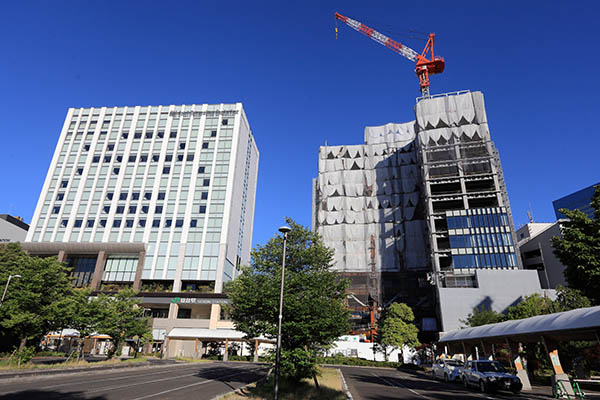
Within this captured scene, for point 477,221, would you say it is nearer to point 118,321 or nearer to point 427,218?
point 427,218

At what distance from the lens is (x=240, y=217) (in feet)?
245

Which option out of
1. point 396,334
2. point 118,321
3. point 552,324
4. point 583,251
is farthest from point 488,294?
point 118,321

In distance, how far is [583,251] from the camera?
67.1ft

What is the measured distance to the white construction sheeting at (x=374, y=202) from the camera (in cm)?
8250

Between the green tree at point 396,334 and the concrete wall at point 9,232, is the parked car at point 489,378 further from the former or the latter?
the concrete wall at point 9,232

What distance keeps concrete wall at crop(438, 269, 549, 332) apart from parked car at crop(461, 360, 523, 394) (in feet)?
128

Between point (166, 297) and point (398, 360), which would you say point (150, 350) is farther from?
point (398, 360)

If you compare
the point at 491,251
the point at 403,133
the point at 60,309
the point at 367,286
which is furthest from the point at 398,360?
the point at 403,133

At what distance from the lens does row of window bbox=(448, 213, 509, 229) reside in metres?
65.9

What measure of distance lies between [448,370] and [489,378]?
30.4 feet

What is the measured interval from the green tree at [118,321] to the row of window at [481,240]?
5611cm

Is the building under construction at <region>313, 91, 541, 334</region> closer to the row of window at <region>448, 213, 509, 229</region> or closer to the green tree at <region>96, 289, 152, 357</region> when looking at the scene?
the row of window at <region>448, 213, 509, 229</region>

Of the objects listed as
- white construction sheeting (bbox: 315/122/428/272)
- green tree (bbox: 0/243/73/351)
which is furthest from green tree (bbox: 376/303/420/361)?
green tree (bbox: 0/243/73/351)

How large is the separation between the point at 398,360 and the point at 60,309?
165 feet
